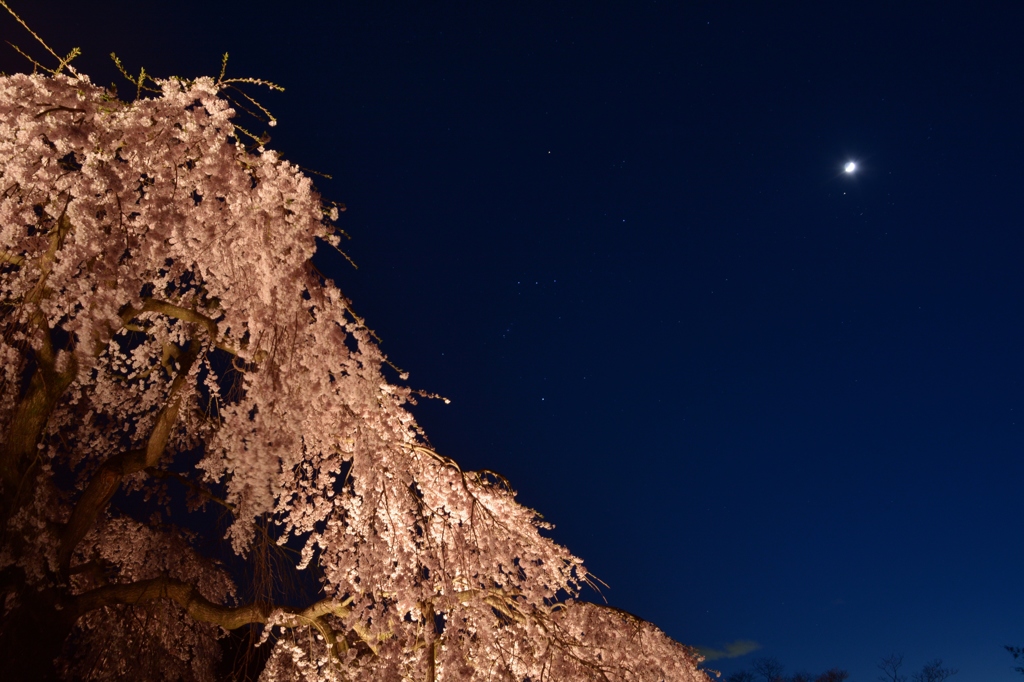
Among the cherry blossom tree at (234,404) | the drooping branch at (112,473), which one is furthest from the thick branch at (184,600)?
the drooping branch at (112,473)

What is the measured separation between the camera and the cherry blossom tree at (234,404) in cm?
406

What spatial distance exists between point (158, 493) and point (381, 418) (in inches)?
146

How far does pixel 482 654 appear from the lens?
516 centimetres

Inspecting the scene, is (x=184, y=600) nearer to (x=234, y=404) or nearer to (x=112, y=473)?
(x=112, y=473)

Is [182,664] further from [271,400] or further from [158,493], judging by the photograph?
[271,400]

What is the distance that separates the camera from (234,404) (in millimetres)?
4379

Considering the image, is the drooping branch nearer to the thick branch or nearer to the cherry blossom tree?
the cherry blossom tree

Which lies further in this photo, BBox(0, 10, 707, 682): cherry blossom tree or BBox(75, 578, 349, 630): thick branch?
BBox(75, 578, 349, 630): thick branch

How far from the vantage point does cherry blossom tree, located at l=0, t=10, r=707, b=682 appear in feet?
13.3

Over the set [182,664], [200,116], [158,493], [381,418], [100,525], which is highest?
[200,116]

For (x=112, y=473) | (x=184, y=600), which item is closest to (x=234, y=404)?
(x=112, y=473)

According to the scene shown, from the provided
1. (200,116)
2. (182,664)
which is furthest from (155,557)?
(200,116)

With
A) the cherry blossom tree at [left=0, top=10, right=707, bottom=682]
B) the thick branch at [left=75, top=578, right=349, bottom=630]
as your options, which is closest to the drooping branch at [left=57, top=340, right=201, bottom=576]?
the cherry blossom tree at [left=0, top=10, right=707, bottom=682]

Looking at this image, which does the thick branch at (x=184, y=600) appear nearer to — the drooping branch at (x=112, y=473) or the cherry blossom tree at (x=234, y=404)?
the cherry blossom tree at (x=234, y=404)
